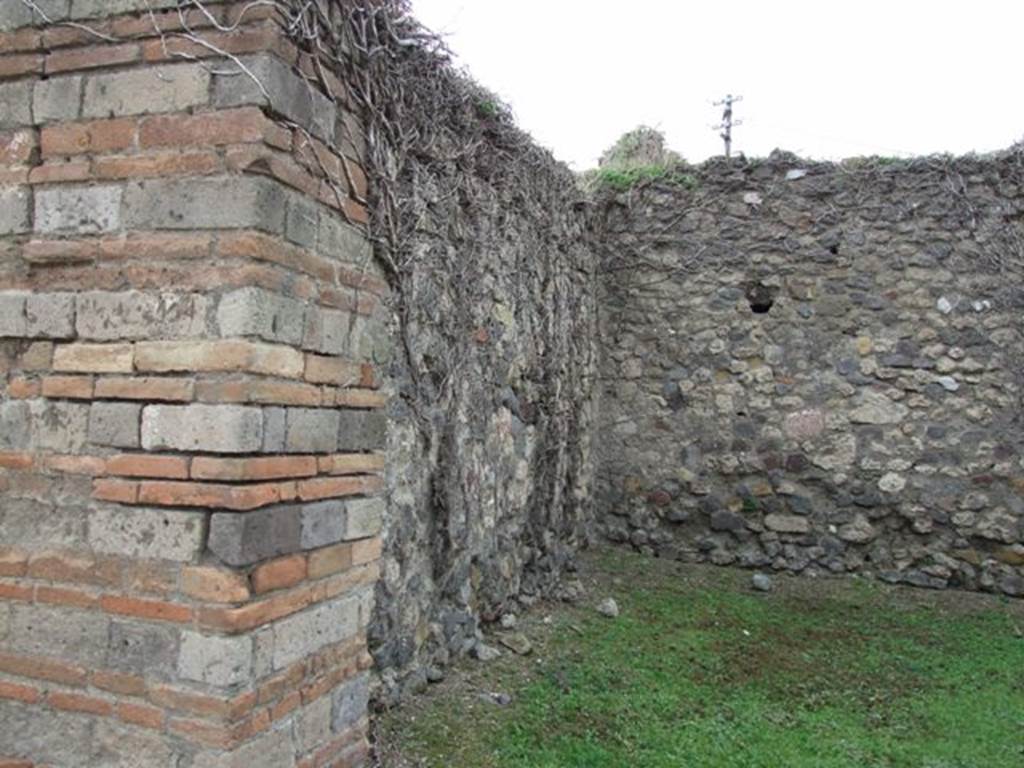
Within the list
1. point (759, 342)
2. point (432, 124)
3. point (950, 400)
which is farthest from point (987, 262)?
point (432, 124)

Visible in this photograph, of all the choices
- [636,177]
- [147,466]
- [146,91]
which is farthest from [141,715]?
[636,177]

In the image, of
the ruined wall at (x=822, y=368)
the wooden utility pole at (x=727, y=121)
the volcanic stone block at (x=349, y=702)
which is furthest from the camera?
the wooden utility pole at (x=727, y=121)

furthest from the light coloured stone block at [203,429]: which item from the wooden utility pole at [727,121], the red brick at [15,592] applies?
the wooden utility pole at [727,121]

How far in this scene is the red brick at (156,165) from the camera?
2.16m

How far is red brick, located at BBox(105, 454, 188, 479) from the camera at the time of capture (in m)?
2.10

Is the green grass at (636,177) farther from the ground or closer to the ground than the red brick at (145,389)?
farther from the ground

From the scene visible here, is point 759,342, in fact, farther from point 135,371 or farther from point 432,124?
point 135,371

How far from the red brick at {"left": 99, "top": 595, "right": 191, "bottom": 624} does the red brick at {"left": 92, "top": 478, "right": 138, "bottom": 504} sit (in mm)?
254

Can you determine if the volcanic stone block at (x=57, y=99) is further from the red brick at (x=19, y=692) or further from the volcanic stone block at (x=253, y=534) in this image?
the red brick at (x=19, y=692)

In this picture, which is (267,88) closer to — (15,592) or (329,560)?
(329,560)

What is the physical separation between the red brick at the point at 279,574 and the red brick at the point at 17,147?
1.32 meters

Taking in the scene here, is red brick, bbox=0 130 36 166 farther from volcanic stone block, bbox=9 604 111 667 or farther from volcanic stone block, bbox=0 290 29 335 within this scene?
volcanic stone block, bbox=9 604 111 667

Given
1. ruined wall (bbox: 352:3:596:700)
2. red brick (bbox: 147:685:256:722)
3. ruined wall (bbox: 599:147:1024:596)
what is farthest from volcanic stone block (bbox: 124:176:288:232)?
ruined wall (bbox: 599:147:1024:596)

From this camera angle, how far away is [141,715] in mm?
2117
